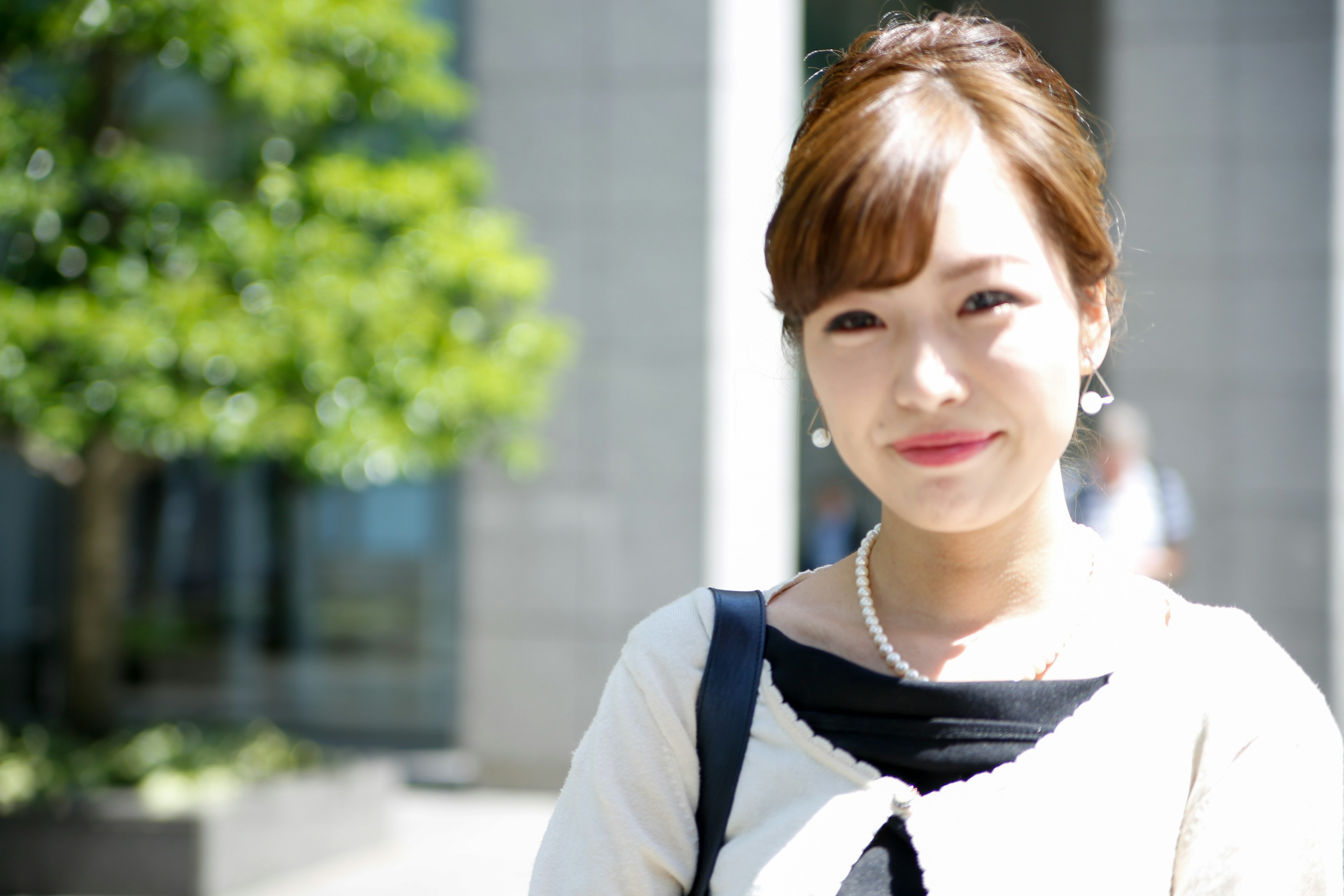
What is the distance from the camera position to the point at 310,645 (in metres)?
A: 10.1

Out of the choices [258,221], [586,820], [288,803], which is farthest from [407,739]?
[586,820]

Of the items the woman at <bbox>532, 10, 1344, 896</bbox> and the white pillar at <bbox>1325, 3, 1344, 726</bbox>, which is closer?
the woman at <bbox>532, 10, 1344, 896</bbox>

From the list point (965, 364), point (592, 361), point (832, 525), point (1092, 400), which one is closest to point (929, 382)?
point (965, 364)

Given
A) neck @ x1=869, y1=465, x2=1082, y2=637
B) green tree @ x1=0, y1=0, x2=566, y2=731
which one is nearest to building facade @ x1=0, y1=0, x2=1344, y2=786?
green tree @ x1=0, y1=0, x2=566, y2=731

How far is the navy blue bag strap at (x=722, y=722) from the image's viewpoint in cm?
123

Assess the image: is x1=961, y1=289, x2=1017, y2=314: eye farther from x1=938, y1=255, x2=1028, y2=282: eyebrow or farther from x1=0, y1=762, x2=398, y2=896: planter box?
x1=0, y1=762, x2=398, y2=896: planter box

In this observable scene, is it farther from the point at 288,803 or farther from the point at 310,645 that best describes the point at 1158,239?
the point at 310,645

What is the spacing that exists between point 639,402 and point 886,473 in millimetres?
6459

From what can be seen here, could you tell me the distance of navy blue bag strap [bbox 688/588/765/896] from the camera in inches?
48.6

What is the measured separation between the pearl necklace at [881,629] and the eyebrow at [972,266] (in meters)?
0.35

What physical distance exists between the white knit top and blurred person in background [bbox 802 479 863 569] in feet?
31.7

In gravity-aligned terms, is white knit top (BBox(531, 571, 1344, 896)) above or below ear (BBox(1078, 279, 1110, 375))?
below

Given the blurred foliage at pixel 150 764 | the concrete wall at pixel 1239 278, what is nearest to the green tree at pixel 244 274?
the blurred foliage at pixel 150 764

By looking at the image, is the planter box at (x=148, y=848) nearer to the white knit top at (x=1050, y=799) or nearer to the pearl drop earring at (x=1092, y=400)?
the white knit top at (x=1050, y=799)
